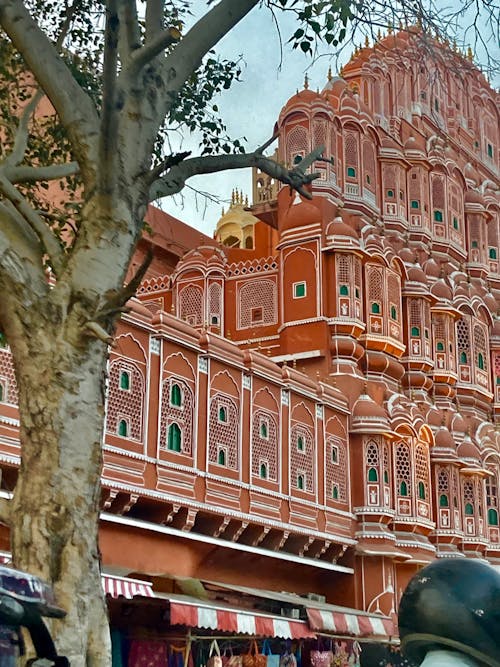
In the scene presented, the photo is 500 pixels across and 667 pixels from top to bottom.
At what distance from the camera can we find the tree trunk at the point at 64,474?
586cm

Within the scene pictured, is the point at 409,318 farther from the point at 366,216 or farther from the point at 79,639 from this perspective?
the point at 79,639

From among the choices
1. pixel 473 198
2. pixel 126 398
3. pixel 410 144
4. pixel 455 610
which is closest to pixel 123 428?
Result: pixel 126 398

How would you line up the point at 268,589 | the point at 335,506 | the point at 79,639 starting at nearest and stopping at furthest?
the point at 79,639 < the point at 268,589 < the point at 335,506

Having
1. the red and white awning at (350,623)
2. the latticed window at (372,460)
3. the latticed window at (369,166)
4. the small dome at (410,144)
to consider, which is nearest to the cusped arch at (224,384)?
the red and white awning at (350,623)

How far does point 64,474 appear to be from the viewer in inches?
234

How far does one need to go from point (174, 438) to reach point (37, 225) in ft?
44.0

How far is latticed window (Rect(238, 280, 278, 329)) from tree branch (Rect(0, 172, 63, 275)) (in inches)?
803

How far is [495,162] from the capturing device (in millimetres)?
38688

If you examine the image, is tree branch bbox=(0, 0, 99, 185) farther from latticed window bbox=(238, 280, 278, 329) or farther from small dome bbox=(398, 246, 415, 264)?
small dome bbox=(398, 246, 415, 264)

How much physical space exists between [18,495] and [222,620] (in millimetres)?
9875

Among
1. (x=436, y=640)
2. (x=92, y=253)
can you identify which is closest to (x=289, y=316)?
(x=92, y=253)

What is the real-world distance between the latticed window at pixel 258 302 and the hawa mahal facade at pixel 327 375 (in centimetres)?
5

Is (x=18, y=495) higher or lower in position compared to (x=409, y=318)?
lower

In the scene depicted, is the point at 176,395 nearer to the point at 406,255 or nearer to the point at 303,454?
the point at 303,454
